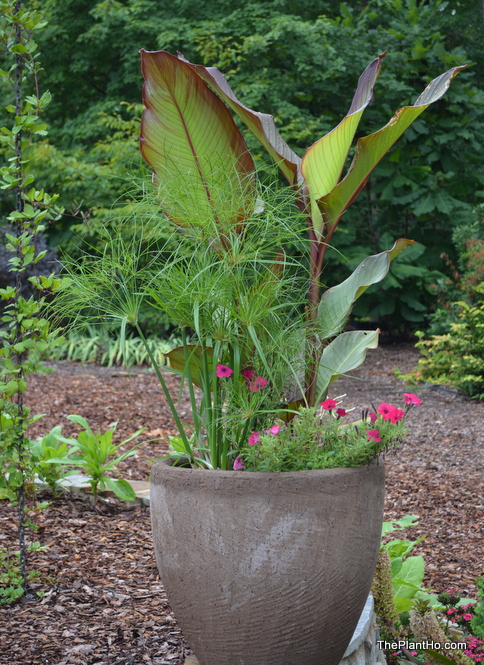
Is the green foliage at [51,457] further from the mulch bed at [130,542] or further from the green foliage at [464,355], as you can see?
the green foliage at [464,355]

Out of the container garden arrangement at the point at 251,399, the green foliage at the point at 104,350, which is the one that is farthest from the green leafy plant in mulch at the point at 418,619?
the green foliage at the point at 104,350

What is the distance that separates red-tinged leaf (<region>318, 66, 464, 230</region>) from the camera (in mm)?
2043

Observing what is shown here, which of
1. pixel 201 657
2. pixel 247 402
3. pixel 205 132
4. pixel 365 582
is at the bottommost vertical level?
pixel 201 657

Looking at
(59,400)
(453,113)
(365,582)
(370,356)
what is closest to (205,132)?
(365,582)

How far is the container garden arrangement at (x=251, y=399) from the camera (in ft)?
5.43

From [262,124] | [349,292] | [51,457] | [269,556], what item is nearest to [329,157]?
[262,124]

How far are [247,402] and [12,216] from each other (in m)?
1.11

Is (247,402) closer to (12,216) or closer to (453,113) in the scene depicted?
(12,216)

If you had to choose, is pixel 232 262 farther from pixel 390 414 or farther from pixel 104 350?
pixel 104 350

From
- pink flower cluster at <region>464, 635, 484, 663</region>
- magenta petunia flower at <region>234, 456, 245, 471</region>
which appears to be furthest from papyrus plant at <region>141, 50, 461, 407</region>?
pink flower cluster at <region>464, 635, 484, 663</region>

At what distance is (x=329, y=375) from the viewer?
212 cm

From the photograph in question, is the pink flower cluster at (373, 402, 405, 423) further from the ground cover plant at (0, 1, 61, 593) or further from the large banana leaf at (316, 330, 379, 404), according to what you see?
the ground cover plant at (0, 1, 61, 593)

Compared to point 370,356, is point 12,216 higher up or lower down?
higher up

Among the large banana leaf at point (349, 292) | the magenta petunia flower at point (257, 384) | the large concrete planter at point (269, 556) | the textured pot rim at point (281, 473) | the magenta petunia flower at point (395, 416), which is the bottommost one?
the large concrete planter at point (269, 556)
